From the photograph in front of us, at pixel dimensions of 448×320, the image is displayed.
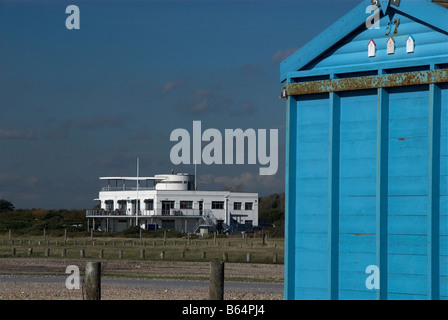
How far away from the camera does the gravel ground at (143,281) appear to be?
1997cm

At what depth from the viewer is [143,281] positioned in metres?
25.4

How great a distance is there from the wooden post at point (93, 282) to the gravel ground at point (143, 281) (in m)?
4.67

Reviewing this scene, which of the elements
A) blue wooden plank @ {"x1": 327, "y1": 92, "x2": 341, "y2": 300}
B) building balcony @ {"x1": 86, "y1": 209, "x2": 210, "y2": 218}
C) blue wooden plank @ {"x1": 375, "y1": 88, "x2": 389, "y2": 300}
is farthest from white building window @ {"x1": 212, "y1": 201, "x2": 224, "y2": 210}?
blue wooden plank @ {"x1": 375, "y1": 88, "x2": 389, "y2": 300}

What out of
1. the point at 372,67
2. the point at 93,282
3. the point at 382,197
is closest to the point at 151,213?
the point at 93,282

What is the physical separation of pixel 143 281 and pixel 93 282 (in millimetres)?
11310

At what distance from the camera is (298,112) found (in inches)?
458

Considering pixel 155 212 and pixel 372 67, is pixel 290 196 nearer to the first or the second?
pixel 372 67

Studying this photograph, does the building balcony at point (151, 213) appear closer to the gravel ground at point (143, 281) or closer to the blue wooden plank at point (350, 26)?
the gravel ground at point (143, 281)

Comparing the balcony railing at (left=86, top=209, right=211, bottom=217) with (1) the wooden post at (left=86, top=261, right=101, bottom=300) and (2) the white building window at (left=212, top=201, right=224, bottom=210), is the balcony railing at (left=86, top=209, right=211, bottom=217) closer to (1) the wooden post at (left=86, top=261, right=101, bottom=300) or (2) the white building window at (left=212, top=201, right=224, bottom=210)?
(2) the white building window at (left=212, top=201, right=224, bottom=210)

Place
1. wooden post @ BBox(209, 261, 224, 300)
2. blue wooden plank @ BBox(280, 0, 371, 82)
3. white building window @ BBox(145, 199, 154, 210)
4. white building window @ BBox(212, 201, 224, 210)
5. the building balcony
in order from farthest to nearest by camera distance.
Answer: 1. white building window @ BBox(212, 201, 224, 210)
2. white building window @ BBox(145, 199, 154, 210)
3. the building balcony
4. wooden post @ BBox(209, 261, 224, 300)
5. blue wooden plank @ BBox(280, 0, 371, 82)

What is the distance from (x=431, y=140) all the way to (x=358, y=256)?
2.06m

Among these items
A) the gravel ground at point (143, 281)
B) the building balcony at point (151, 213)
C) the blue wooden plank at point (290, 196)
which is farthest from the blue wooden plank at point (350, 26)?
the building balcony at point (151, 213)

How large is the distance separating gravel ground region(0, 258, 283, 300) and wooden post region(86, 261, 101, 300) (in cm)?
467

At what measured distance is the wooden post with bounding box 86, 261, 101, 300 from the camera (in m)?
14.2
